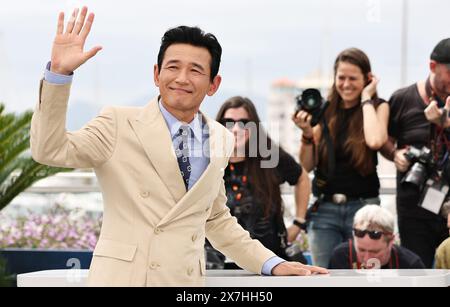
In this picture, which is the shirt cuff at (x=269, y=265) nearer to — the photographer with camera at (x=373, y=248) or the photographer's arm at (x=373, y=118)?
the photographer with camera at (x=373, y=248)

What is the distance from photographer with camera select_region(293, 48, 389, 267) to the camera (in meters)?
5.47

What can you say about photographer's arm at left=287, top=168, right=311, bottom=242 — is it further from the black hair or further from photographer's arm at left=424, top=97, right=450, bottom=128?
the black hair

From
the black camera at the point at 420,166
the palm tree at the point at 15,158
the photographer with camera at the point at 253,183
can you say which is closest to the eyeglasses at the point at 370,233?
the photographer with camera at the point at 253,183

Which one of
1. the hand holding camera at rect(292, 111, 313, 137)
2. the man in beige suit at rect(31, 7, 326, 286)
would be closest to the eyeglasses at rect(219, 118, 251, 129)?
the hand holding camera at rect(292, 111, 313, 137)

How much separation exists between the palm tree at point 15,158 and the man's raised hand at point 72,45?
4.57m

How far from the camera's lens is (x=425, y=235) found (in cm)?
548

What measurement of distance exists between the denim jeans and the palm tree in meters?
2.33

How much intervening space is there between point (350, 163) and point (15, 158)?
9.54 ft

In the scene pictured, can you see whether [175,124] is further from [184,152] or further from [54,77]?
[54,77]

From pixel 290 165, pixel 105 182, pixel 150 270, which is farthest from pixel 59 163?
pixel 290 165

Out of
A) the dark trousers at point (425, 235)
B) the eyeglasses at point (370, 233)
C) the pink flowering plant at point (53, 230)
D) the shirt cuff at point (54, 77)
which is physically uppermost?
the shirt cuff at point (54, 77)

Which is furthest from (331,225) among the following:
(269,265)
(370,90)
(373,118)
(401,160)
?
(269,265)

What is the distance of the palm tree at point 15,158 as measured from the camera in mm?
7059
